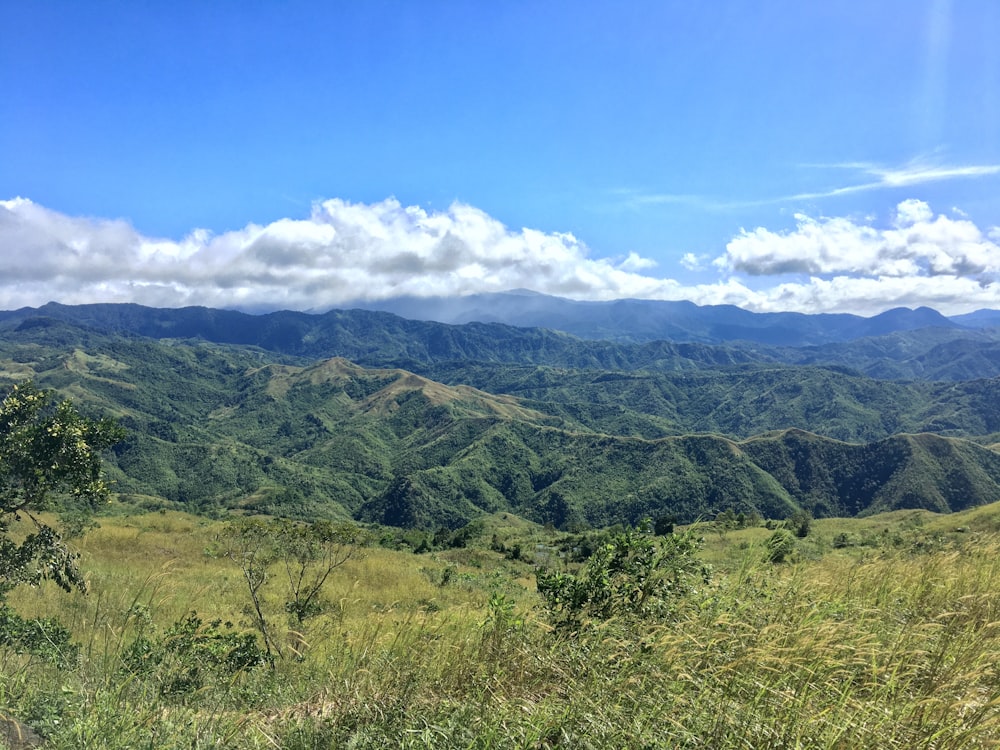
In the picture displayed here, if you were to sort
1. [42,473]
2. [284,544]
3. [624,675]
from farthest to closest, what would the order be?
[284,544]
[42,473]
[624,675]

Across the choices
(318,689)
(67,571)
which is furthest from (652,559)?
(67,571)

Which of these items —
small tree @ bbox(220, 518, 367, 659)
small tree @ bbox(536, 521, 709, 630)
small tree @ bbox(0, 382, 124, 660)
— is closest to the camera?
small tree @ bbox(536, 521, 709, 630)

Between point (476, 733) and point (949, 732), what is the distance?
2657mm

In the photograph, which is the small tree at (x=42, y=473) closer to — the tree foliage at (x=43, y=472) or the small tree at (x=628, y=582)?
the tree foliage at (x=43, y=472)

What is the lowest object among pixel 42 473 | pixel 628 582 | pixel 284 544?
pixel 284 544

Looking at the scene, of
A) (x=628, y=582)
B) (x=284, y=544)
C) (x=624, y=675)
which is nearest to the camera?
(x=624, y=675)

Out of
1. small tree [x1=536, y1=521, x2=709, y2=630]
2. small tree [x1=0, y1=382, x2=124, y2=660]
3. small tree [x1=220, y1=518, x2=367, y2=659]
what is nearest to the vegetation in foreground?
small tree [x1=536, y1=521, x2=709, y2=630]

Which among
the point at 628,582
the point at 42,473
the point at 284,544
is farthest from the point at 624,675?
the point at 284,544

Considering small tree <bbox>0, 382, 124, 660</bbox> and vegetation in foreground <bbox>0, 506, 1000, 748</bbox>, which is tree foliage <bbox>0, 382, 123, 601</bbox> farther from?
vegetation in foreground <bbox>0, 506, 1000, 748</bbox>

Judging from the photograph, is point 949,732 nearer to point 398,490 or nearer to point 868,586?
point 868,586

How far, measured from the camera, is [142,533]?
29.1 metres

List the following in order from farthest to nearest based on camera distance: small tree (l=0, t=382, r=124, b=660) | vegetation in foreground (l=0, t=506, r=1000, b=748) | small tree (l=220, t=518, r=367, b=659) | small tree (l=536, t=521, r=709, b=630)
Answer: small tree (l=220, t=518, r=367, b=659)
small tree (l=0, t=382, r=124, b=660)
small tree (l=536, t=521, r=709, b=630)
vegetation in foreground (l=0, t=506, r=1000, b=748)

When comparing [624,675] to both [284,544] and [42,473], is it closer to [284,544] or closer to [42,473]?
[42,473]

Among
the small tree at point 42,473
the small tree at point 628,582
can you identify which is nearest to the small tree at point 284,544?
the small tree at point 42,473
